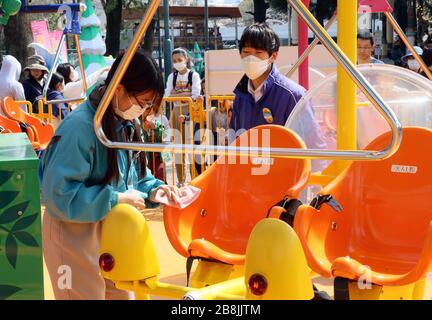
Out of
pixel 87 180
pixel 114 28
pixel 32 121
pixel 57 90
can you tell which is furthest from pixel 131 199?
pixel 114 28

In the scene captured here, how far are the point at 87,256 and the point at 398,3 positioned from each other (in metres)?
24.5

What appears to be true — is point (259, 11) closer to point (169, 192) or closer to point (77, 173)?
point (169, 192)

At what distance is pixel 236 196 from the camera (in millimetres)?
3535

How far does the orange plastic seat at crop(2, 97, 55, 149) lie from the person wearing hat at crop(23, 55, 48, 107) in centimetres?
132

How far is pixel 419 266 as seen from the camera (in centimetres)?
273

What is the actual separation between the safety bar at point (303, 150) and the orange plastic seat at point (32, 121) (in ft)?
18.1

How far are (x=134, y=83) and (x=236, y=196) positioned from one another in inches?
39.6

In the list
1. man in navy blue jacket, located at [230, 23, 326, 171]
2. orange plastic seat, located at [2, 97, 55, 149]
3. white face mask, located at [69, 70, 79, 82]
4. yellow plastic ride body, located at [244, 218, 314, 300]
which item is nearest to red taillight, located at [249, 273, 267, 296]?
yellow plastic ride body, located at [244, 218, 314, 300]

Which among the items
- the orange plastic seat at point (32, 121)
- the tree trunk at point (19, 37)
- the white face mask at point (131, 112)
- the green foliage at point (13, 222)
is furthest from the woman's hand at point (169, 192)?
the tree trunk at point (19, 37)

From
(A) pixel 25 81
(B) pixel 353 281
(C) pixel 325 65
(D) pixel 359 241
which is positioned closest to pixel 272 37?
(D) pixel 359 241

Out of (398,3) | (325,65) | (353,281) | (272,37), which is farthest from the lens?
(398,3)

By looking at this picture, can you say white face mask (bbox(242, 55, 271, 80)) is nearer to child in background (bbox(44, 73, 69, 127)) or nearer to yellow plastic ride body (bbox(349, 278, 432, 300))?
yellow plastic ride body (bbox(349, 278, 432, 300))

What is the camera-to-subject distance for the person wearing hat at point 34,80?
9648 millimetres

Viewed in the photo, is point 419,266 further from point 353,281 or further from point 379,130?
point 379,130
